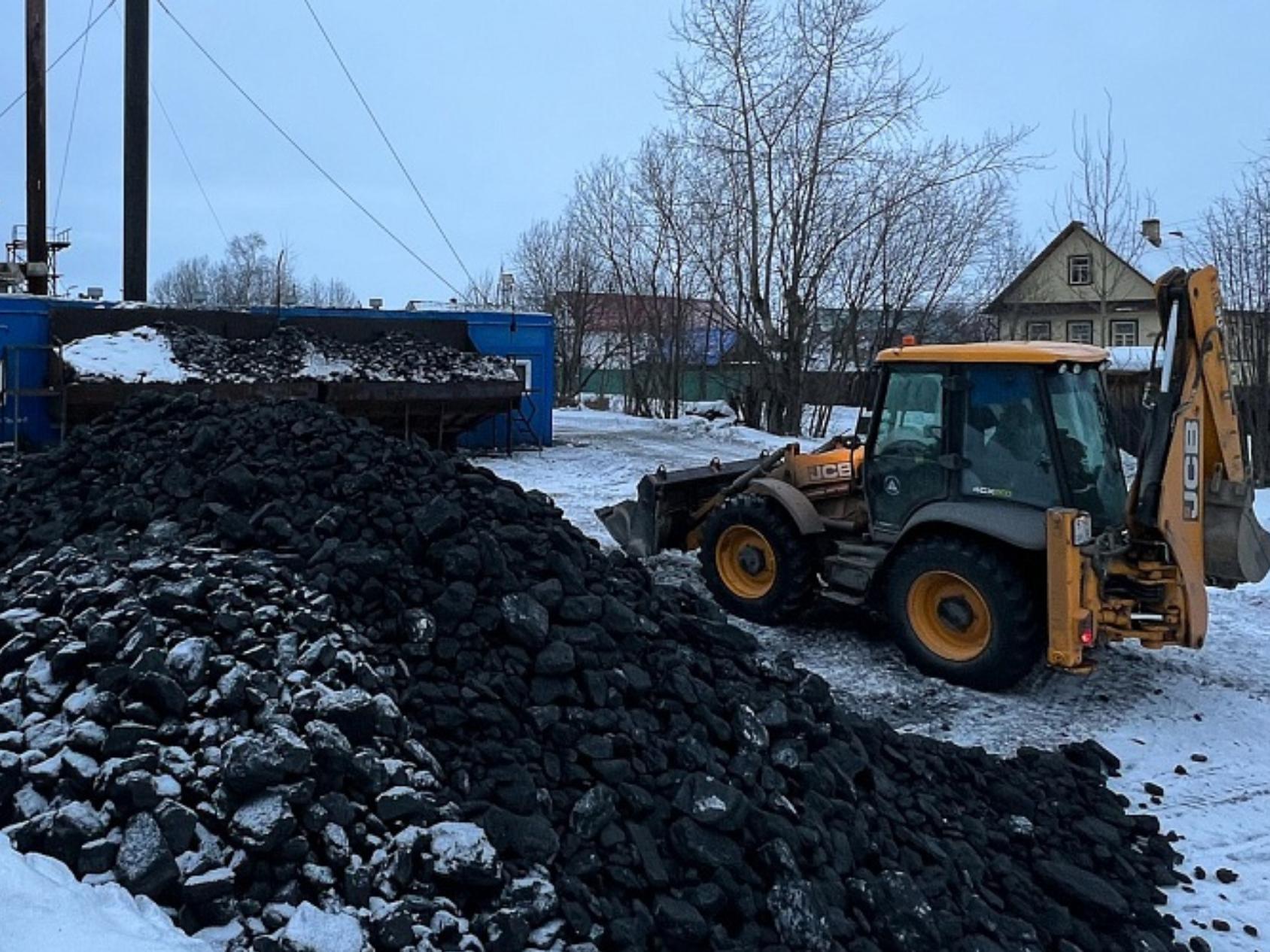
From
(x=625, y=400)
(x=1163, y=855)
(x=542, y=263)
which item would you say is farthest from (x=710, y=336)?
(x=1163, y=855)

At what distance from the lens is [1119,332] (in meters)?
33.2

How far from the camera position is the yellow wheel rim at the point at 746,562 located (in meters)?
8.00

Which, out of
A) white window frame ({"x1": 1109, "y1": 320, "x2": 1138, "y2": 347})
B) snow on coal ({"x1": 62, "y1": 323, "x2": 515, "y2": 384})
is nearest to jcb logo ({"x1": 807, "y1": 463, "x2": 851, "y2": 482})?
snow on coal ({"x1": 62, "y1": 323, "x2": 515, "y2": 384})

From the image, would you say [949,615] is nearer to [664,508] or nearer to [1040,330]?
[664,508]

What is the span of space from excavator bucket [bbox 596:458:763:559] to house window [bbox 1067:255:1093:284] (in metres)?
21.6

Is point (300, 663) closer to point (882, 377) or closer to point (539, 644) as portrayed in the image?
point (539, 644)

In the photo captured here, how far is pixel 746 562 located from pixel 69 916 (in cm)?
562

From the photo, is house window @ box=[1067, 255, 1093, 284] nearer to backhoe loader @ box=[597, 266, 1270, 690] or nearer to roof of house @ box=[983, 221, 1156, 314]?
roof of house @ box=[983, 221, 1156, 314]

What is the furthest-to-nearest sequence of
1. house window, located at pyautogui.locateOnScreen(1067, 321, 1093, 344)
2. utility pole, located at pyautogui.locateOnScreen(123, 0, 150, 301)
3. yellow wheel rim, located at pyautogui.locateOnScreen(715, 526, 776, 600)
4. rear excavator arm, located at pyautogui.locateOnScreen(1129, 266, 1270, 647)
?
house window, located at pyautogui.locateOnScreen(1067, 321, 1093, 344)
utility pole, located at pyautogui.locateOnScreen(123, 0, 150, 301)
yellow wheel rim, located at pyautogui.locateOnScreen(715, 526, 776, 600)
rear excavator arm, located at pyautogui.locateOnScreen(1129, 266, 1270, 647)

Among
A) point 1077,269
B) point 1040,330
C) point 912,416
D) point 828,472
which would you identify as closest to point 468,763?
point 912,416

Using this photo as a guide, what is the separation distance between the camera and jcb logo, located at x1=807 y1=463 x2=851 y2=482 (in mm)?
8305

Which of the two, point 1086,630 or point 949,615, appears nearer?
point 1086,630

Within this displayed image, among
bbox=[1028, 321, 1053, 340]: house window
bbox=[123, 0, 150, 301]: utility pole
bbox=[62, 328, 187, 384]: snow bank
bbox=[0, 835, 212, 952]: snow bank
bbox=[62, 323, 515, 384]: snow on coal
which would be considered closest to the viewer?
bbox=[0, 835, 212, 952]: snow bank

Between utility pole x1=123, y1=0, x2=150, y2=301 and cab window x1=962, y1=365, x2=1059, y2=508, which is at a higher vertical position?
utility pole x1=123, y1=0, x2=150, y2=301
